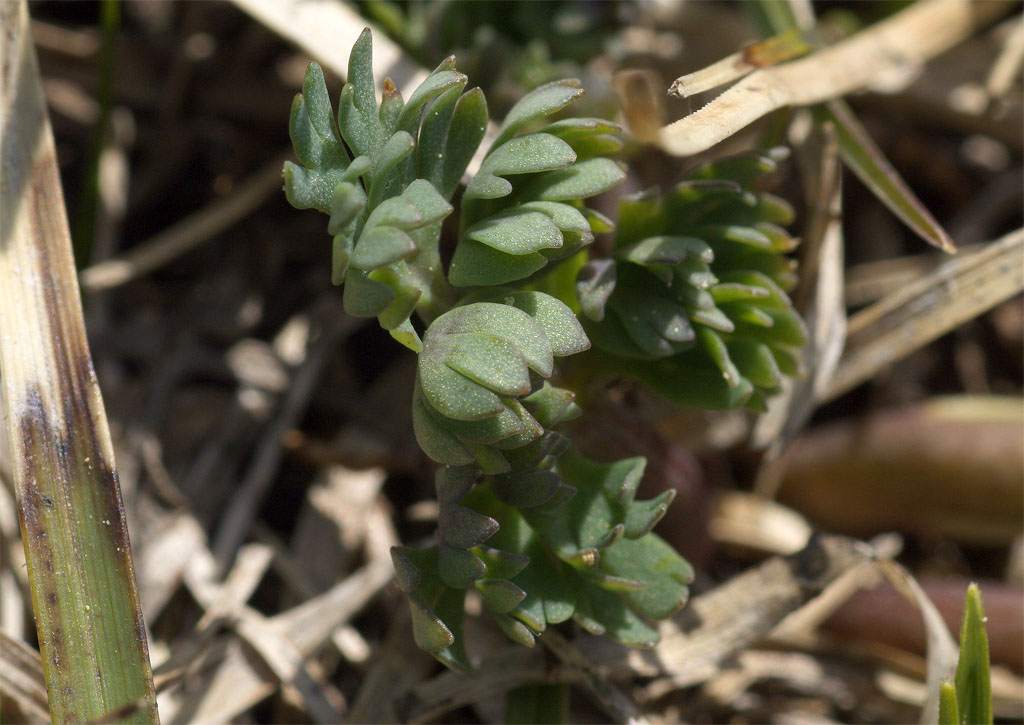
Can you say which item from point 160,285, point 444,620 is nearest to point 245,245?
point 160,285

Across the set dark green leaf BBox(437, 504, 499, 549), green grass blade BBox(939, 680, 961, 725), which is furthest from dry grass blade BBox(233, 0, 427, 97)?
green grass blade BBox(939, 680, 961, 725)

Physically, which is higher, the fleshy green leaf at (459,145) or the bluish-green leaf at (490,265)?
the fleshy green leaf at (459,145)

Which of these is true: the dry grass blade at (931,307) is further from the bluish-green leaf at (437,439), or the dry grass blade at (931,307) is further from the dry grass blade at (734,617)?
the bluish-green leaf at (437,439)

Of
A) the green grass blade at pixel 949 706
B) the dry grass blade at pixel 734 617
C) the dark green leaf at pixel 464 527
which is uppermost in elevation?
the dark green leaf at pixel 464 527

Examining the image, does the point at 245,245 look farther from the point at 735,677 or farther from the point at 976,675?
the point at 976,675

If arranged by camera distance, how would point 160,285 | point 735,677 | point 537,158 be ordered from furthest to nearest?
point 160,285 → point 735,677 → point 537,158

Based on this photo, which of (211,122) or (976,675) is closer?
(976,675)

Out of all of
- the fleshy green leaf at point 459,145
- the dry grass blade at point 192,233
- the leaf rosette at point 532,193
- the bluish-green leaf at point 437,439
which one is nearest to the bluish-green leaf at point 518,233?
the leaf rosette at point 532,193
